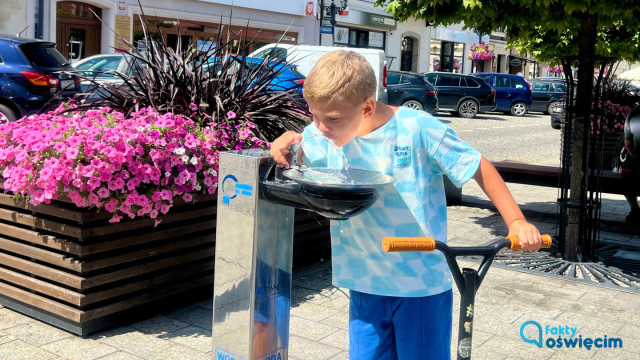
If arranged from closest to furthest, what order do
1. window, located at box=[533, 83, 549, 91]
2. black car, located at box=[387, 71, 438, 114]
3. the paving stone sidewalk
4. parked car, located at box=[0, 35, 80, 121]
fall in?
the paving stone sidewalk → parked car, located at box=[0, 35, 80, 121] → black car, located at box=[387, 71, 438, 114] → window, located at box=[533, 83, 549, 91]

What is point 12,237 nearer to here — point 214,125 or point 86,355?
point 86,355

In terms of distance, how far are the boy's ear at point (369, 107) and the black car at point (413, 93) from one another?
19.7 metres

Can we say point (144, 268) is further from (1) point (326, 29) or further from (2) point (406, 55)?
(2) point (406, 55)

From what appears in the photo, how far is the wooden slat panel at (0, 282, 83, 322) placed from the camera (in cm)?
385

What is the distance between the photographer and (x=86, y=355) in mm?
3668

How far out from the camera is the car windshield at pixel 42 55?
11914mm

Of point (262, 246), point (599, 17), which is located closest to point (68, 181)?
point (262, 246)

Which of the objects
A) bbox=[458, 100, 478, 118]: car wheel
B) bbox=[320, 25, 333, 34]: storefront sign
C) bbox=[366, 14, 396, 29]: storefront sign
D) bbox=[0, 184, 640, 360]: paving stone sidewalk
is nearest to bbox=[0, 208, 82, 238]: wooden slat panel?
bbox=[0, 184, 640, 360]: paving stone sidewalk

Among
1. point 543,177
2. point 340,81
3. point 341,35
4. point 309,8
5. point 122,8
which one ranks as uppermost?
point 309,8

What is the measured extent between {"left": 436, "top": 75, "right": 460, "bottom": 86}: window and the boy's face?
23419mm

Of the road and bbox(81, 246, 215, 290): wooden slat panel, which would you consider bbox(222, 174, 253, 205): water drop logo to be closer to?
bbox(81, 246, 215, 290): wooden slat panel

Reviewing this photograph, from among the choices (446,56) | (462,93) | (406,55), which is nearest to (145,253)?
(462,93)

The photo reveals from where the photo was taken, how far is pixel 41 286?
402 cm

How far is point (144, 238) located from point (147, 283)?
0.26 m
